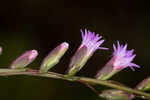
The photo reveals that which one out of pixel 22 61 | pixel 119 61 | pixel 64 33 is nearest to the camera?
pixel 22 61

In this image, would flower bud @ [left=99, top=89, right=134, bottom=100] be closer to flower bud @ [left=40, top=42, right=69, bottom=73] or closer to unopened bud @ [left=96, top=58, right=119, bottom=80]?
unopened bud @ [left=96, top=58, right=119, bottom=80]

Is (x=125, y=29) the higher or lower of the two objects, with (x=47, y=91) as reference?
higher

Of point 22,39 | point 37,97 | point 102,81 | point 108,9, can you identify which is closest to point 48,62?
point 102,81

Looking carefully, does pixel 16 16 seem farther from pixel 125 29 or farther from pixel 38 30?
pixel 125 29

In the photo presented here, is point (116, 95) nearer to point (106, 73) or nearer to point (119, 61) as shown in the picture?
point (106, 73)

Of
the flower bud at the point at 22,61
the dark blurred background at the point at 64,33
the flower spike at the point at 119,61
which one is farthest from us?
the dark blurred background at the point at 64,33

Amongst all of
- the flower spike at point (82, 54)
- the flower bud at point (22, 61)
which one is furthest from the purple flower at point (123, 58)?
the flower bud at point (22, 61)

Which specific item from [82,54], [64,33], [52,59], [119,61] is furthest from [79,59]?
[64,33]

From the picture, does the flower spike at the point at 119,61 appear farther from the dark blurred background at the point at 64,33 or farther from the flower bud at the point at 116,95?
the dark blurred background at the point at 64,33
